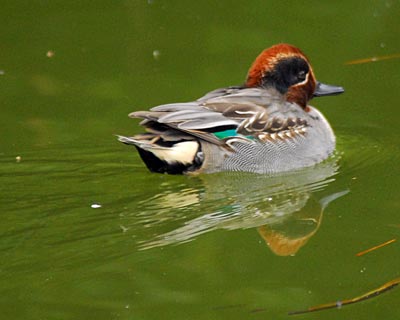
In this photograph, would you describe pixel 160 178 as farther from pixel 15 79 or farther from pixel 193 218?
pixel 15 79

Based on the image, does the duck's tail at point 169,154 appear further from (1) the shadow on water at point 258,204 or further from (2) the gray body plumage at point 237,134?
(1) the shadow on water at point 258,204

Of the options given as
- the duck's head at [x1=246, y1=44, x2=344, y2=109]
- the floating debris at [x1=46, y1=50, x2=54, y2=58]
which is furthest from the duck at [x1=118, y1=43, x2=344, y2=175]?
the floating debris at [x1=46, y1=50, x2=54, y2=58]

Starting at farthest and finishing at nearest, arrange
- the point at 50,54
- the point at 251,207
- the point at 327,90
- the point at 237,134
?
1. the point at 50,54
2. the point at 327,90
3. the point at 237,134
4. the point at 251,207

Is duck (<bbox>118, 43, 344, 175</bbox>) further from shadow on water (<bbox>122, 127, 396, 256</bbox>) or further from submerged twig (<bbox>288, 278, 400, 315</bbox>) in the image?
submerged twig (<bbox>288, 278, 400, 315</bbox>)

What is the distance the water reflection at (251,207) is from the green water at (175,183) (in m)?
0.02

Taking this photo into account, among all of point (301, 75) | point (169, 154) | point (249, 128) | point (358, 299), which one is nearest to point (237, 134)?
point (249, 128)

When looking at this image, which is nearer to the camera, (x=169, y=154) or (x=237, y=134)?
(x=169, y=154)

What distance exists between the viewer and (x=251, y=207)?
787 cm

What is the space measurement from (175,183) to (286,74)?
4.63ft

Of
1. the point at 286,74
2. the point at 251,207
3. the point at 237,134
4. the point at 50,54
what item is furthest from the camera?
the point at 50,54

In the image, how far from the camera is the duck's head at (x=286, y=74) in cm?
885

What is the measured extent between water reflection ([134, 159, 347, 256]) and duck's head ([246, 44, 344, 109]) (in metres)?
0.74

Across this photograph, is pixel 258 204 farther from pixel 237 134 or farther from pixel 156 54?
pixel 156 54

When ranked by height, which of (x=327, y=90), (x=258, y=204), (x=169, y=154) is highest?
(x=327, y=90)
